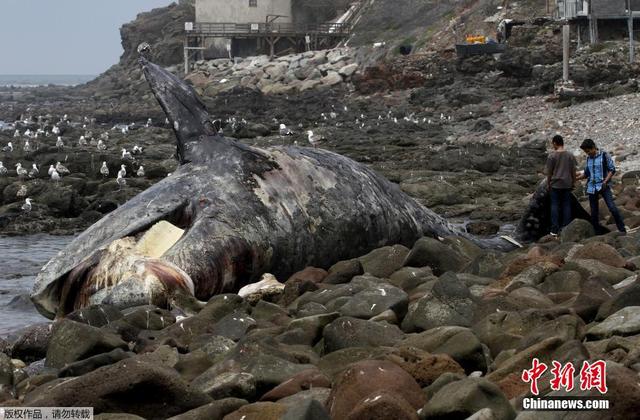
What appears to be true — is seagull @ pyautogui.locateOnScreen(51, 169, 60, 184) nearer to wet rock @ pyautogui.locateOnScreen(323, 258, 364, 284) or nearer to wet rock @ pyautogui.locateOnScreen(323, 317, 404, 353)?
wet rock @ pyautogui.locateOnScreen(323, 258, 364, 284)

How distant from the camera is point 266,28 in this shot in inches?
2869

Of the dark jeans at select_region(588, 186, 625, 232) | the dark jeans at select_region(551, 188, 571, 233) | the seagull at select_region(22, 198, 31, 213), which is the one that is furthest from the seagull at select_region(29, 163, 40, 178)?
the dark jeans at select_region(588, 186, 625, 232)

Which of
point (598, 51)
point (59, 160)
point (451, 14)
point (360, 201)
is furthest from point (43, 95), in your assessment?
point (360, 201)

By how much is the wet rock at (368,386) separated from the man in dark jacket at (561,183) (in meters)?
7.11

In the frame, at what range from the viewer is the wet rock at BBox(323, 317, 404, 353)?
6.87 m

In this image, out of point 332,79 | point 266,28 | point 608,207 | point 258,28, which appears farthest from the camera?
point 266,28

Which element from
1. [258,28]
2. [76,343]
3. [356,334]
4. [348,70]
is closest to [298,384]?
[356,334]

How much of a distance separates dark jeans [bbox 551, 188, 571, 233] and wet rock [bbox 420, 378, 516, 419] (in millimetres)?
7220

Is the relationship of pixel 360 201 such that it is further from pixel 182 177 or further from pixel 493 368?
pixel 493 368

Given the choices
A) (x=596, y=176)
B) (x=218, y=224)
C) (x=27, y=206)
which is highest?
(x=596, y=176)

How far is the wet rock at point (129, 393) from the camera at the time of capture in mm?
5809

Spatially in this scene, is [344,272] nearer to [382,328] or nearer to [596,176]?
[382,328]

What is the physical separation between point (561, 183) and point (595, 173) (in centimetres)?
39

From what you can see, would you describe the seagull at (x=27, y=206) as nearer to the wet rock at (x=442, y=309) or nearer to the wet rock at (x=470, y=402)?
the wet rock at (x=442, y=309)
